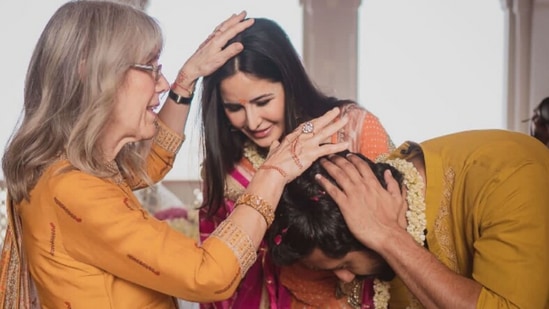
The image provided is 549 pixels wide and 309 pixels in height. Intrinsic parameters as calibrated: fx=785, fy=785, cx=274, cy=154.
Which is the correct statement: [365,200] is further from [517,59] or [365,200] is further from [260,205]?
[517,59]

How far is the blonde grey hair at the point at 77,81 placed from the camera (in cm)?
155

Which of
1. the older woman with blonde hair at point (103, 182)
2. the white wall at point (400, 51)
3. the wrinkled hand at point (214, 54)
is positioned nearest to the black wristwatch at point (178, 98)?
the wrinkled hand at point (214, 54)

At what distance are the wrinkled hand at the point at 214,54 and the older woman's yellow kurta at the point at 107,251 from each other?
2.11ft

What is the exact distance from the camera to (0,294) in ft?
5.88

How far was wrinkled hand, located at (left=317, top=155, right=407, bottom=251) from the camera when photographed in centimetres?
162

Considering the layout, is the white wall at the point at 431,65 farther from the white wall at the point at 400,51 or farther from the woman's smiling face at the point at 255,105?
the woman's smiling face at the point at 255,105

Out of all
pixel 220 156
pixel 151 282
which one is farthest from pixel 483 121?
pixel 151 282

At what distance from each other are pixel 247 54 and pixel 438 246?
0.83 metres

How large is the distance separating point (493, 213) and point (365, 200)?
26cm

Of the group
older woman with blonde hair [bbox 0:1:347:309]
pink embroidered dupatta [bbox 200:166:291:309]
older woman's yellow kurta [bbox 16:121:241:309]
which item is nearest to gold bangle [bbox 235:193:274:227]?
older woman with blonde hair [bbox 0:1:347:309]

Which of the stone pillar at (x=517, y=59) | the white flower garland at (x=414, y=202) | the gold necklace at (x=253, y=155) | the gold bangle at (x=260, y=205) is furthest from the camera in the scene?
the stone pillar at (x=517, y=59)

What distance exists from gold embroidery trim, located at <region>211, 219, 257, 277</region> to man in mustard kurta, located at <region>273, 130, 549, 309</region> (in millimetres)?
217

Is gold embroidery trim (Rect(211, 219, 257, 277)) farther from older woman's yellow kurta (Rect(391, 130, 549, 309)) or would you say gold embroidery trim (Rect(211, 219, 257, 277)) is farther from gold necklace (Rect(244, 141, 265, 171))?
gold necklace (Rect(244, 141, 265, 171))

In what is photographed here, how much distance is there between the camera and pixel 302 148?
5.54 feet
